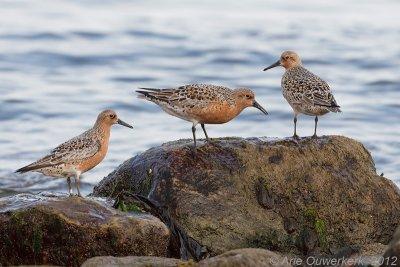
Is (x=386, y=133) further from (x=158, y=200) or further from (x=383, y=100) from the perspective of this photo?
(x=158, y=200)

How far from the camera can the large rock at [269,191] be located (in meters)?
10.7

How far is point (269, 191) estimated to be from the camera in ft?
36.2

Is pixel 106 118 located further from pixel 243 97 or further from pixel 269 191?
pixel 269 191

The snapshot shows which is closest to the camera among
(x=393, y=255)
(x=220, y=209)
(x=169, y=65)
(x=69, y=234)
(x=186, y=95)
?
(x=393, y=255)

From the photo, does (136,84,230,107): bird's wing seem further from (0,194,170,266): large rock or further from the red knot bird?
(0,194,170,266): large rock

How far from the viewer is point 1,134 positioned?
63.8 feet

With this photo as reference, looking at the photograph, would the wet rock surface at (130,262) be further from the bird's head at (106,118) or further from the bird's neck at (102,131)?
the bird's head at (106,118)

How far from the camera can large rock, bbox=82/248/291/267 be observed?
8148 millimetres

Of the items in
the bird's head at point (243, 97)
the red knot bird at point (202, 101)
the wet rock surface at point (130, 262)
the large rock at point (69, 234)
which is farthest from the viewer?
the bird's head at point (243, 97)

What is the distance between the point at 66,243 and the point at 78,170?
1.60 meters

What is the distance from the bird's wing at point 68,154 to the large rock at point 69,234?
3.61 ft

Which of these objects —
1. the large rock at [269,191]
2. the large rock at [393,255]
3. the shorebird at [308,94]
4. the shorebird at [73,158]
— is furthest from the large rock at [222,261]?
the shorebird at [308,94]

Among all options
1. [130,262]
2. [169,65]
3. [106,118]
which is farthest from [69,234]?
[169,65]

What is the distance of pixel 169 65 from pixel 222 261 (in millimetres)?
18622
